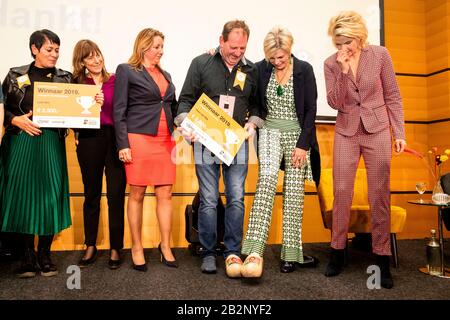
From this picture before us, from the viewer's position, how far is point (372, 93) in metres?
2.06

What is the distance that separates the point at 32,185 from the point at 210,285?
1.16 metres

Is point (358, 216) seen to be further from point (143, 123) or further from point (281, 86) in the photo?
point (143, 123)

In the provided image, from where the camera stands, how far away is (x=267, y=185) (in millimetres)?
2131

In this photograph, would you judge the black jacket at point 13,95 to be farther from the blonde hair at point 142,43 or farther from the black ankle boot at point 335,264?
the black ankle boot at point 335,264

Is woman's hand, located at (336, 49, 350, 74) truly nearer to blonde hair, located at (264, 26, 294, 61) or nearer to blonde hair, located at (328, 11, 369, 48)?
blonde hair, located at (328, 11, 369, 48)

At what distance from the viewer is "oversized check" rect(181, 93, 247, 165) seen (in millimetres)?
2064

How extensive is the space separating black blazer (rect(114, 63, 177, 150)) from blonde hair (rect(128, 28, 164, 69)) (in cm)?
4

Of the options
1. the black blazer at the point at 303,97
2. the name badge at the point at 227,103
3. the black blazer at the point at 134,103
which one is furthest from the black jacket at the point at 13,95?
the black blazer at the point at 303,97

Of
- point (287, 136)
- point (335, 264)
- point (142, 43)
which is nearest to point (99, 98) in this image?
point (142, 43)

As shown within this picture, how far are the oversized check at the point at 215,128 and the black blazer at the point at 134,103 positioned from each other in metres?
0.25

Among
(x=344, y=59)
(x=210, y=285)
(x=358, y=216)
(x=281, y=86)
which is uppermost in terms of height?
→ (x=344, y=59)

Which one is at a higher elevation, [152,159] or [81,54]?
[81,54]

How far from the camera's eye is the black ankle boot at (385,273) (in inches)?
75.3
